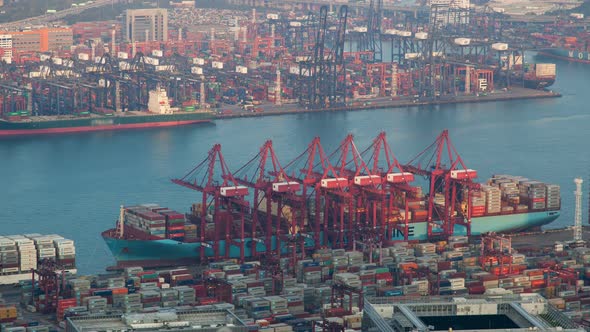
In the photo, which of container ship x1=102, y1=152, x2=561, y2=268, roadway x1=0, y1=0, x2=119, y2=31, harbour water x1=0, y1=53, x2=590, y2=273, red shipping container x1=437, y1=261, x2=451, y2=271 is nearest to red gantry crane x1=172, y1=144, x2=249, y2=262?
container ship x1=102, y1=152, x2=561, y2=268

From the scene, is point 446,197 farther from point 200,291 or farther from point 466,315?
point 466,315

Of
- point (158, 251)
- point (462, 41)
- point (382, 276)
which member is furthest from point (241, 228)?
point (462, 41)

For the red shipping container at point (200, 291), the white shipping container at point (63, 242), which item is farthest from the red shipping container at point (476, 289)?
the white shipping container at point (63, 242)

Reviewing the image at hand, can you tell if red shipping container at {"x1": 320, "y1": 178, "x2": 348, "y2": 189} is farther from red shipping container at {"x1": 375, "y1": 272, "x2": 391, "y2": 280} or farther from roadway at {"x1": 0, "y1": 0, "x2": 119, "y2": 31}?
roadway at {"x1": 0, "y1": 0, "x2": 119, "y2": 31}

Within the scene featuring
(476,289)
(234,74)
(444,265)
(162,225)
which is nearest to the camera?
(476,289)

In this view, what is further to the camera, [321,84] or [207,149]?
[321,84]

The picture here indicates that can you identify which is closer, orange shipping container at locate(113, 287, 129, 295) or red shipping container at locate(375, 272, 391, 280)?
orange shipping container at locate(113, 287, 129, 295)

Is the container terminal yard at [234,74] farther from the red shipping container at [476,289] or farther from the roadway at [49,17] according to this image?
the red shipping container at [476,289]
